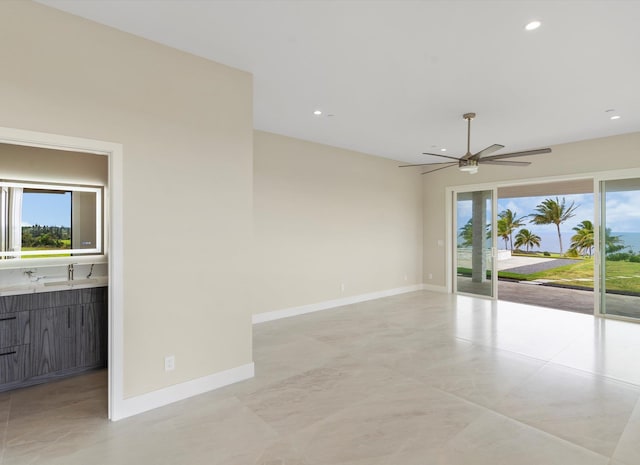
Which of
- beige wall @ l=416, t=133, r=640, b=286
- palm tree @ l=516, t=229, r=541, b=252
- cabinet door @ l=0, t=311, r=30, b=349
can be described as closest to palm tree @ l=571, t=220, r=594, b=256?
palm tree @ l=516, t=229, r=541, b=252

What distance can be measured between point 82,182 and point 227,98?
2.19 meters

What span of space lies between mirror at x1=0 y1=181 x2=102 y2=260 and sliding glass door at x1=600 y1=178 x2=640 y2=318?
7.77m

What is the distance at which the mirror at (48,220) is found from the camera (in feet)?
11.4

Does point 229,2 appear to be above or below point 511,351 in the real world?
above

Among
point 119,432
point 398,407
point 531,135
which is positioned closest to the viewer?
point 119,432

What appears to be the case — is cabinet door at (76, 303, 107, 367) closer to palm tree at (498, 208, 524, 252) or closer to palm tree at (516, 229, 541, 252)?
palm tree at (498, 208, 524, 252)

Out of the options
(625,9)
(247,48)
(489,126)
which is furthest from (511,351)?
(247,48)

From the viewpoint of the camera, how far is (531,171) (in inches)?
250

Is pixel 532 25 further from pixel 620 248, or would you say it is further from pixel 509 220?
pixel 509 220

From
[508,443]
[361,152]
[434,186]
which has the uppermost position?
[361,152]

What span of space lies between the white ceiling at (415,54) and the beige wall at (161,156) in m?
0.22

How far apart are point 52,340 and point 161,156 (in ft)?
7.05

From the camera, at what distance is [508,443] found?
2275mm

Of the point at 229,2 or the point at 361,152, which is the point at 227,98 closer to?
the point at 229,2
